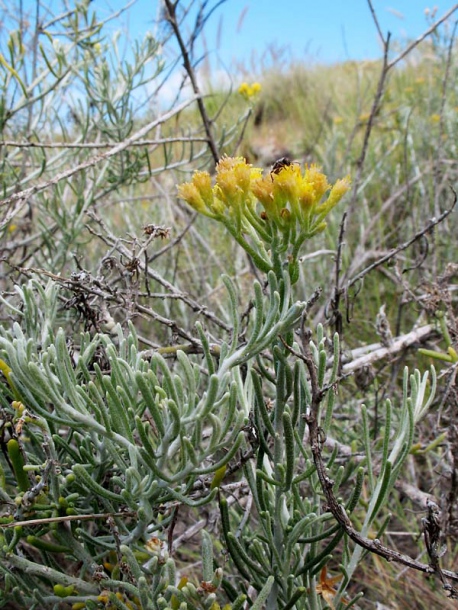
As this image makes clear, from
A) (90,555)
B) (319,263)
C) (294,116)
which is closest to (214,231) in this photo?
(319,263)

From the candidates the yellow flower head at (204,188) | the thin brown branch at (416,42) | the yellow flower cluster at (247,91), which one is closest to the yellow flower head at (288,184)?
the yellow flower head at (204,188)

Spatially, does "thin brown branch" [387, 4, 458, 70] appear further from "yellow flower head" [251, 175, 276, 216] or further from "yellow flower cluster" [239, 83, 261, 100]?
"yellow flower head" [251, 175, 276, 216]

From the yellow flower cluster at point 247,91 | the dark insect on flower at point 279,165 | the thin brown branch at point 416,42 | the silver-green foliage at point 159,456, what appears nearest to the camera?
the silver-green foliage at point 159,456

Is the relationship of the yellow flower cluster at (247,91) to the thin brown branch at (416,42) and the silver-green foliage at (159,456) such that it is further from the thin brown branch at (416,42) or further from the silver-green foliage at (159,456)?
the silver-green foliage at (159,456)

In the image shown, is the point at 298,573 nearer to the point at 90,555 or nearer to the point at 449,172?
the point at 90,555

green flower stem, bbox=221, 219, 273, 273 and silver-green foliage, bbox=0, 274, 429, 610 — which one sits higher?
green flower stem, bbox=221, 219, 273, 273

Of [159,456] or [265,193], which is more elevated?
[265,193]

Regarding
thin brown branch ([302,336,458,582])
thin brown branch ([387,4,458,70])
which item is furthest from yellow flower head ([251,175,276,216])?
thin brown branch ([387,4,458,70])

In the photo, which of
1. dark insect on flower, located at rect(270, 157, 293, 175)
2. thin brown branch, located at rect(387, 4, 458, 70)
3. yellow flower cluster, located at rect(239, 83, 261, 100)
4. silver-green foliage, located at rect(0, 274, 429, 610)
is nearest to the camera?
silver-green foliage, located at rect(0, 274, 429, 610)

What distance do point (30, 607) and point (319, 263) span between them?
86.0 inches

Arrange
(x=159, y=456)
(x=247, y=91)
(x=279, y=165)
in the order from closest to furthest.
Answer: (x=159, y=456) < (x=279, y=165) < (x=247, y=91)

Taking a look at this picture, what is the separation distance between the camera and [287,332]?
2.64 ft

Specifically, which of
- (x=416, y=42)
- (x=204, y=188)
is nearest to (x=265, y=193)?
(x=204, y=188)

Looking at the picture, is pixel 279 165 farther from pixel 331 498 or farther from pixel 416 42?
pixel 416 42
